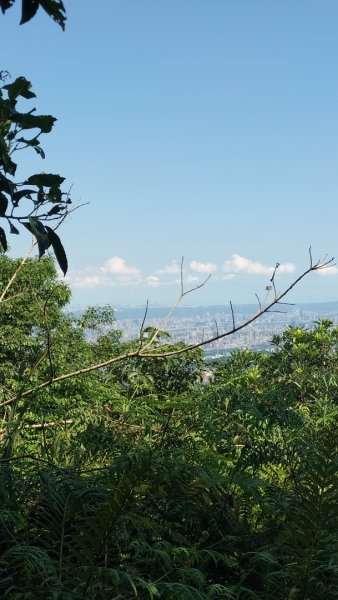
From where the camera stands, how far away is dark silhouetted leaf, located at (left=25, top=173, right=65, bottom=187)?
1917 mm

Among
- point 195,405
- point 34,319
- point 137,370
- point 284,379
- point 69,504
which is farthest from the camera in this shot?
point 34,319

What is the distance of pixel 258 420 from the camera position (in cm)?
339

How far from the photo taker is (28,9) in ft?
4.94

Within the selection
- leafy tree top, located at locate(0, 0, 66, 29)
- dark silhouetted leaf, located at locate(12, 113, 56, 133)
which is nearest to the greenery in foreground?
dark silhouetted leaf, located at locate(12, 113, 56, 133)

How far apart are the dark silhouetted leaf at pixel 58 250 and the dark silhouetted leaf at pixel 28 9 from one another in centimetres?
56

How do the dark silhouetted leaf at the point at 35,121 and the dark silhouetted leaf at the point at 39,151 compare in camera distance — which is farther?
the dark silhouetted leaf at the point at 39,151

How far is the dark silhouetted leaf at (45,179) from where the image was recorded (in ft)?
6.29

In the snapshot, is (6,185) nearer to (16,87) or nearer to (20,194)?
(20,194)

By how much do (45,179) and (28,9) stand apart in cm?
52

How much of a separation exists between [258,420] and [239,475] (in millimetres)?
662

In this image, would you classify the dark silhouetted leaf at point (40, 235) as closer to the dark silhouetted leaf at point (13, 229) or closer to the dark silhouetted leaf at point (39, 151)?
the dark silhouetted leaf at point (13, 229)

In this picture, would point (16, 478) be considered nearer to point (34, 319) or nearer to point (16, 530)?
point (16, 530)

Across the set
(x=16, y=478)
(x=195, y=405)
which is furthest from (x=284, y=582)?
(x=195, y=405)

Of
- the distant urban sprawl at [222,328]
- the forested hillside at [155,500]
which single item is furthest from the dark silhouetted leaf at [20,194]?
the distant urban sprawl at [222,328]
